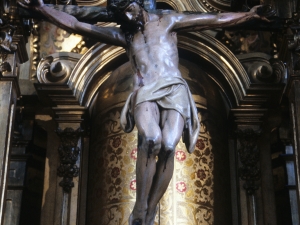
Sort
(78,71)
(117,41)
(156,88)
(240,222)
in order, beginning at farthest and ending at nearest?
(78,71), (240,222), (117,41), (156,88)

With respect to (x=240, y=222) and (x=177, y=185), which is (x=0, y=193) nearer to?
(x=177, y=185)

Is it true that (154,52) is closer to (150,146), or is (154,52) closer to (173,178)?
(150,146)

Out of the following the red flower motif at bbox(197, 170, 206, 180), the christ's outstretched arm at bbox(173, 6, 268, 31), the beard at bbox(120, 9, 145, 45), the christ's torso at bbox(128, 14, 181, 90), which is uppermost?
the christ's outstretched arm at bbox(173, 6, 268, 31)

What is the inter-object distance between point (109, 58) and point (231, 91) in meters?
1.06

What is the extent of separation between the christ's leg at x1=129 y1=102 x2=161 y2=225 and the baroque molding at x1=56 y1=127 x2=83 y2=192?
1549 millimetres

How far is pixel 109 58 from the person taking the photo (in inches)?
268

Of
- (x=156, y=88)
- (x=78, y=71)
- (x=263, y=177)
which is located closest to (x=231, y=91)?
(x=263, y=177)

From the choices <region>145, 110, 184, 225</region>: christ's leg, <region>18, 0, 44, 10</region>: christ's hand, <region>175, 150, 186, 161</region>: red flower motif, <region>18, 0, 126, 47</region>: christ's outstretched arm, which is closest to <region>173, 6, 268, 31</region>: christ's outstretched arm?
<region>18, 0, 126, 47</region>: christ's outstretched arm

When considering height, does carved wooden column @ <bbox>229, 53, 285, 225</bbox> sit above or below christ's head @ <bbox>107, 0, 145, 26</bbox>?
below

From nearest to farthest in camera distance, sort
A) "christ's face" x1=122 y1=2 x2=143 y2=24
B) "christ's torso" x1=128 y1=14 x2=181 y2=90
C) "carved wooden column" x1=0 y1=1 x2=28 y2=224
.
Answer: "christ's torso" x1=128 y1=14 x2=181 y2=90
"christ's face" x1=122 y1=2 x2=143 y2=24
"carved wooden column" x1=0 y1=1 x2=28 y2=224

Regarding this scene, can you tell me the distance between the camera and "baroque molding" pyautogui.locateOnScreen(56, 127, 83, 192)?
6410 millimetres

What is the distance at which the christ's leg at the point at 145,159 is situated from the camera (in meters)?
4.89

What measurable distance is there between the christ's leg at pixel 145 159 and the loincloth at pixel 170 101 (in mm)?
156

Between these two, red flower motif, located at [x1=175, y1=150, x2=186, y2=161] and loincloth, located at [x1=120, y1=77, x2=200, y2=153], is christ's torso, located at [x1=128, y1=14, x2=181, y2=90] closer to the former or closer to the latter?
loincloth, located at [x1=120, y1=77, x2=200, y2=153]
